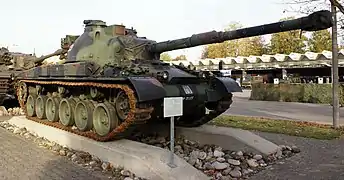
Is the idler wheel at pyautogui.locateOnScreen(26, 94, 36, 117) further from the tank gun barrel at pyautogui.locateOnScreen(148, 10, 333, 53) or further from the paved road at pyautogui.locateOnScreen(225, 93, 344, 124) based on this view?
the paved road at pyautogui.locateOnScreen(225, 93, 344, 124)

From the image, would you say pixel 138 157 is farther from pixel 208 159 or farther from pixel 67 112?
pixel 67 112

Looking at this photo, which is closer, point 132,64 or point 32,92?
point 132,64

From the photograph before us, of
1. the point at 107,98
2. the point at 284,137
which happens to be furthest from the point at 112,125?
the point at 284,137

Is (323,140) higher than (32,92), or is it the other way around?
(32,92)

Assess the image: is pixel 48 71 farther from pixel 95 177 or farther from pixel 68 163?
pixel 95 177

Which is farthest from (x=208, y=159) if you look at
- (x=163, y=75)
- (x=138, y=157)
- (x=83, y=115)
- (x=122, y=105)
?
(x=83, y=115)

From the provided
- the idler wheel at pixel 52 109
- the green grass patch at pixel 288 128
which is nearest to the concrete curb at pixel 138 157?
the idler wheel at pixel 52 109

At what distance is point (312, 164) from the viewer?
7793mm

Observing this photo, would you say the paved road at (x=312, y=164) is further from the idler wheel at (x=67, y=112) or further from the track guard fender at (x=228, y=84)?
the idler wheel at (x=67, y=112)

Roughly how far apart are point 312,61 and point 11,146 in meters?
28.0

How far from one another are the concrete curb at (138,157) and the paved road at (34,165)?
1.84 feet

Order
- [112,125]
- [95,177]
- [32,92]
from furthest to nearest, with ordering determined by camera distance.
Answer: [32,92]
[112,125]
[95,177]

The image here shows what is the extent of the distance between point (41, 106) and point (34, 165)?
5461mm

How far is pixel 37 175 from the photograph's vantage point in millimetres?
6871
